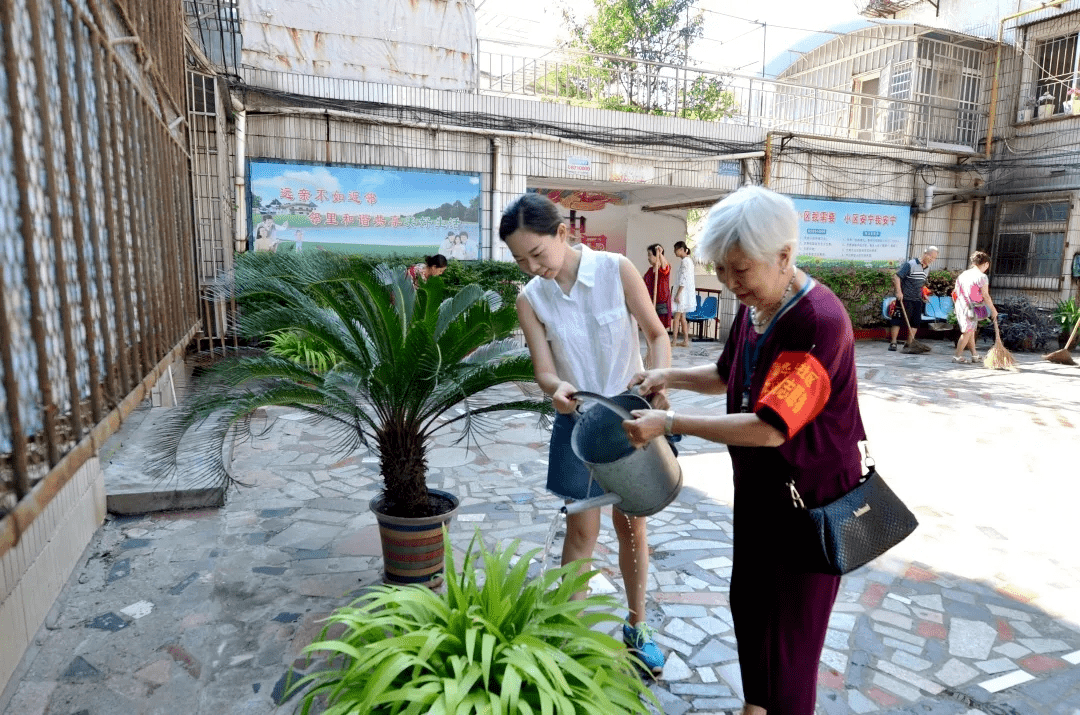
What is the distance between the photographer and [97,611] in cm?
295

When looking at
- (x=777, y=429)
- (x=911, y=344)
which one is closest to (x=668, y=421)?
(x=777, y=429)

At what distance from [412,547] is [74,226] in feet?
6.04

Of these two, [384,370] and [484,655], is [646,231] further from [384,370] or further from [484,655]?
[484,655]

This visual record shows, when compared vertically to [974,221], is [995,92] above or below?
above

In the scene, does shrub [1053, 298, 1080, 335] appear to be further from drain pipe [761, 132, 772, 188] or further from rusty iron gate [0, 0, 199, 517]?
rusty iron gate [0, 0, 199, 517]

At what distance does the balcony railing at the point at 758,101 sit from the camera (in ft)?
37.7

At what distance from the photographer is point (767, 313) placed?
184 cm

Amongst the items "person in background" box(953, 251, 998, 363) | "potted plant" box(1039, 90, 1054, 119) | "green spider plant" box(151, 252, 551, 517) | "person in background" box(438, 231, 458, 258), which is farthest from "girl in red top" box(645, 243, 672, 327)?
"potted plant" box(1039, 90, 1054, 119)

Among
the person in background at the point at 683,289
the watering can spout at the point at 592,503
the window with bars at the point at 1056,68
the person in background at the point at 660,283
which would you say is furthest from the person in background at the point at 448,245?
the window with bars at the point at 1056,68

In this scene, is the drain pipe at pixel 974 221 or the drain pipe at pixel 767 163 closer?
the drain pipe at pixel 767 163

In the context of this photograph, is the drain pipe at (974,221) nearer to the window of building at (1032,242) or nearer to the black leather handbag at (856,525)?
the window of building at (1032,242)

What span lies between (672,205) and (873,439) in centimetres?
867

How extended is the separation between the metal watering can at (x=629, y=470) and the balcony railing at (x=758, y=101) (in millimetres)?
9546

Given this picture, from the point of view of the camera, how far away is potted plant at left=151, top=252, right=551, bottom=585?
9.64ft
